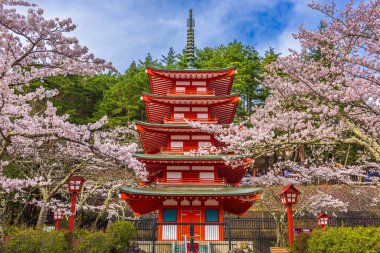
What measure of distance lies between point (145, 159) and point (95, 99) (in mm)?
26622

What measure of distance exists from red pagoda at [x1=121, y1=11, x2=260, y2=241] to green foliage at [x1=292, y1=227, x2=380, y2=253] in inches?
316

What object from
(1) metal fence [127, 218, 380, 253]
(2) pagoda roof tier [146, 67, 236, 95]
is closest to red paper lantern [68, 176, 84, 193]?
(1) metal fence [127, 218, 380, 253]

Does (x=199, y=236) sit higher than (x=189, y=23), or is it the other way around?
(x=189, y=23)

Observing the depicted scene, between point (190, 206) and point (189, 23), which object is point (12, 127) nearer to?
point (190, 206)

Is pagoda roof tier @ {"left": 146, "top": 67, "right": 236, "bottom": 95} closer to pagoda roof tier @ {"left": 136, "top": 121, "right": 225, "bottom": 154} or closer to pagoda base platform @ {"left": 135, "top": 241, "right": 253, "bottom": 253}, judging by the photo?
pagoda roof tier @ {"left": 136, "top": 121, "right": 225, "bottom": 154}

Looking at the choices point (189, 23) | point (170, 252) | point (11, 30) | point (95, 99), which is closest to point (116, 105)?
point (95, 99)

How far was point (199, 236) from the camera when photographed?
18453mm

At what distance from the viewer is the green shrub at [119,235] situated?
45.1 ft

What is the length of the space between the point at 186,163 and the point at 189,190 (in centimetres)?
190

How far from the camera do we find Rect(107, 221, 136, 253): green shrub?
1376 centimetres

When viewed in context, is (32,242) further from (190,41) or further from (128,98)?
(128,98)

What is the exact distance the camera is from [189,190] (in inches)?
733

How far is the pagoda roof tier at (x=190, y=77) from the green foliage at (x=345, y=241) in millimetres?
13607

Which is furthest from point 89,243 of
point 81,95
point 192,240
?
point 81,95
